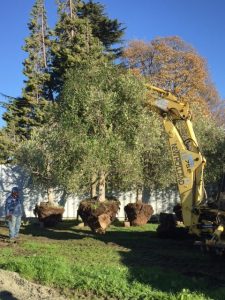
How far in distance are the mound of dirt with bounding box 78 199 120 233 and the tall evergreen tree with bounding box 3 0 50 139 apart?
14.6 m

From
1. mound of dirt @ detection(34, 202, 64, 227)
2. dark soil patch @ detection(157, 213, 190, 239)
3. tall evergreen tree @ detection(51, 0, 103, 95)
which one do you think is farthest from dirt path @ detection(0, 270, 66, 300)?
tall evergreen tree @ detection(51, 0, 103, 95)

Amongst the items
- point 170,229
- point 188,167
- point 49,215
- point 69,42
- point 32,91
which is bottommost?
point 170,229

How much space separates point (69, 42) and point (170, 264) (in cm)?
2347

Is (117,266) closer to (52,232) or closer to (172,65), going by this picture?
(52,232)

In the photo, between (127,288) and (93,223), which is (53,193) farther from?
A: (127,288)

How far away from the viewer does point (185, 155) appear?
42.2 feet

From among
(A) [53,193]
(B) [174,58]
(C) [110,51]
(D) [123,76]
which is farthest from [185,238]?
(B) [174,58]

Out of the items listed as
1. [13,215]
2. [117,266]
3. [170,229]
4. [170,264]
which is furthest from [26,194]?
[117,266]

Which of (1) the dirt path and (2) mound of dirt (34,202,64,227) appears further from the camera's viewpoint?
(2) mound of dirt (34,202,64,227)

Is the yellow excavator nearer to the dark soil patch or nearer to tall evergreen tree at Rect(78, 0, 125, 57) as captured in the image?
the dark soil patch

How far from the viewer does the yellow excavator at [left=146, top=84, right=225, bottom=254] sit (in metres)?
11.3

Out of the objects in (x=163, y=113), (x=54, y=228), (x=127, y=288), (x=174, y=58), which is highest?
(x=174, y=58)

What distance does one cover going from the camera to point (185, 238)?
51.4ft

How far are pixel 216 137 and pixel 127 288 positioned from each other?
1376 centimetres
